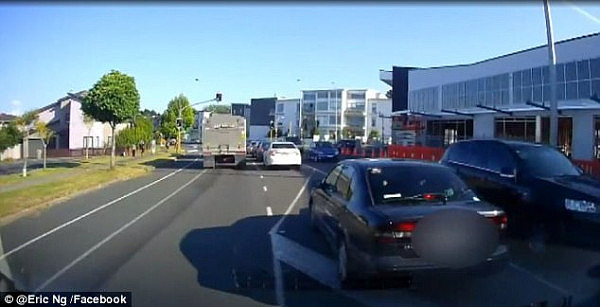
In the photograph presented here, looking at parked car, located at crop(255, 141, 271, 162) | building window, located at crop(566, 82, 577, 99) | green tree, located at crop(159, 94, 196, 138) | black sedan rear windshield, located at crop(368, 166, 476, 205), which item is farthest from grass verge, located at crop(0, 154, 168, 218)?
green tree, located at crop(159, 94, 196, 138)

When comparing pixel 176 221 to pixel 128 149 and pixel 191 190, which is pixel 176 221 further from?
pixel 128 149

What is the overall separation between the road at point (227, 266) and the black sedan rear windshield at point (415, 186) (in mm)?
955

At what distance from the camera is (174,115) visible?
69625 mm

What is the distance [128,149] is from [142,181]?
31504mm

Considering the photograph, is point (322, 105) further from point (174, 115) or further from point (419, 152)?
point (419, 152)

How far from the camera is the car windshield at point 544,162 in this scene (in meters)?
9.55

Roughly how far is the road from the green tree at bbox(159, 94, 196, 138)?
56135 mm

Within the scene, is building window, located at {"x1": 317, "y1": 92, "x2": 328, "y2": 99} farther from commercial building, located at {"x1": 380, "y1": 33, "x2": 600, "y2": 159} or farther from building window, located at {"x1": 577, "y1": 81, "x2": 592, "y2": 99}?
building window, located at {"x1": 577, "y1": 81, "x2": 592, "y2": 99}

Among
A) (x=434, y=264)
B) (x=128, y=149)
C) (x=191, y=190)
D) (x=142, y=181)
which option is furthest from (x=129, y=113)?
(x=434, y=264)

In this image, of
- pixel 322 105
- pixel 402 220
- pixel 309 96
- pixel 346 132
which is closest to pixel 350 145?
pixel 402 220

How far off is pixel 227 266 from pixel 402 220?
2757 millimetres

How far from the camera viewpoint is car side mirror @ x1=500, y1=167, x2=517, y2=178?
9641mm

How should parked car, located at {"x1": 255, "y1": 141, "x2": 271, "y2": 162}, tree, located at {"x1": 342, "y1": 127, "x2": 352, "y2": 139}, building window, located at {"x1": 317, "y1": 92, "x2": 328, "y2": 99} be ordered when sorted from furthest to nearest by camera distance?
1. building window, located at {"x1": 317, "y1": 92, "x2": 328, "y2": 99}
2. tree, located at {"x1": 342, "y1": 127, "x2": 352, "y2": 139}
3. parked car, located at {"x1": 255, "y1": 141, "x2": 271, "y2": 162}

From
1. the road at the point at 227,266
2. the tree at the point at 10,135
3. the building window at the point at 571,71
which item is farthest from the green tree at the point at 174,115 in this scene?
the road at the point at 227,266
